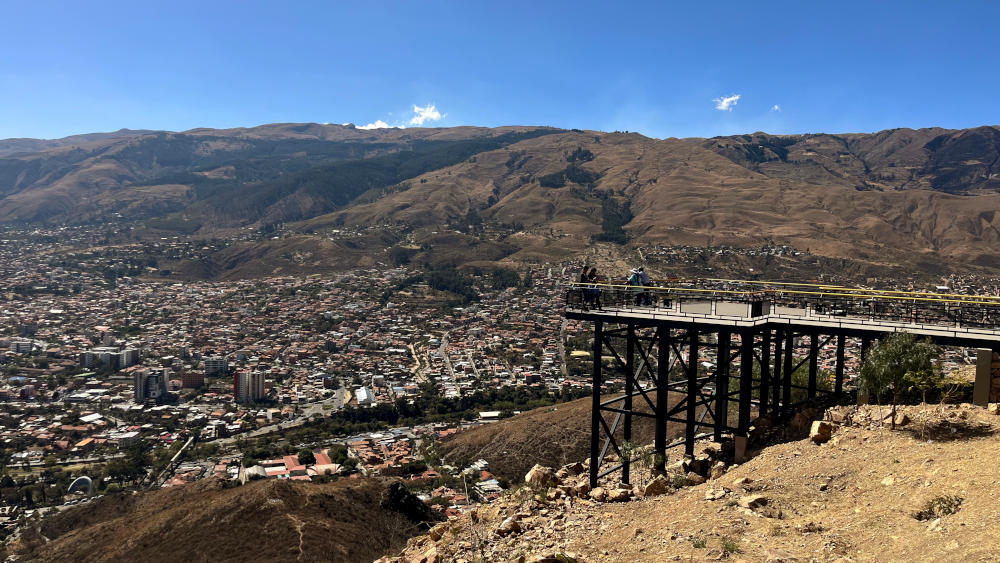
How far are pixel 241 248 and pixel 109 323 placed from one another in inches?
3075

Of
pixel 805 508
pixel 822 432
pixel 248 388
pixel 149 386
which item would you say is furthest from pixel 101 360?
pixel 805 508

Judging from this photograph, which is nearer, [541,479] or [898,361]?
[898,361]

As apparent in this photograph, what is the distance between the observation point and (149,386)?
260 ft

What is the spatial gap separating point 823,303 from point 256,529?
2372cm

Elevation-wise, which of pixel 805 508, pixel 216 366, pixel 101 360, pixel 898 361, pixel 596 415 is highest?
pixel 898 361

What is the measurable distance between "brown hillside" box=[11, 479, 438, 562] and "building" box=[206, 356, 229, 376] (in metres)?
62.3

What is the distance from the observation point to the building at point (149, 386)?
257 ft

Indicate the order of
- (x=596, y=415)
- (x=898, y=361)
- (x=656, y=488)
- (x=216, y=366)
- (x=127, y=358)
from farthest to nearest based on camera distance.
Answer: (x=127, y=358)
(x=216, y=366)
(x=596, y=415)
(x=656, y=488)
(x=898, y=361)

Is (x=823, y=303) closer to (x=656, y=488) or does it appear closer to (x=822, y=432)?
(x=822, y=432)

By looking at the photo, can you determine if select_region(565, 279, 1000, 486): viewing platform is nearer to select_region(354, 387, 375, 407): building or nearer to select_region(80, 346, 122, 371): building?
select_region(354, 387, 375, 407): building

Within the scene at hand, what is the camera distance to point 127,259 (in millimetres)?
183625

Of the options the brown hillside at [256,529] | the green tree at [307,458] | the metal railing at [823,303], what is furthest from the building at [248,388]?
the metal railing at [823,303]

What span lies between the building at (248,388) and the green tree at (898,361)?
3065 inches

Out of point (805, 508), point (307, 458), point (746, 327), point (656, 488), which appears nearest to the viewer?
point (805, 508)
